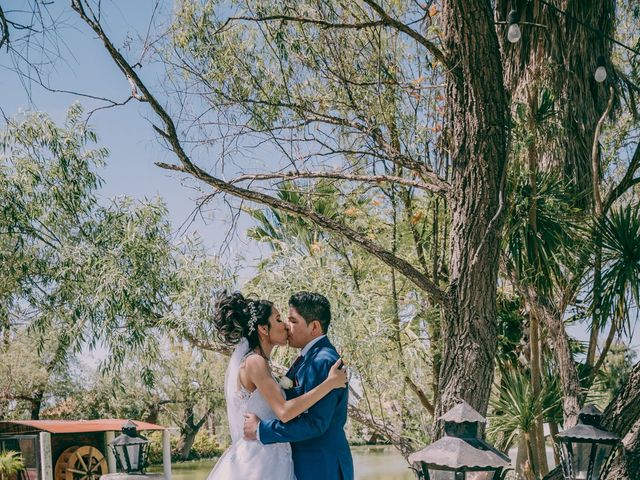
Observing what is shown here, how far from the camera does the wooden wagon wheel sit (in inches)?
610

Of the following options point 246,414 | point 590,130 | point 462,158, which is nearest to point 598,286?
point 590,130

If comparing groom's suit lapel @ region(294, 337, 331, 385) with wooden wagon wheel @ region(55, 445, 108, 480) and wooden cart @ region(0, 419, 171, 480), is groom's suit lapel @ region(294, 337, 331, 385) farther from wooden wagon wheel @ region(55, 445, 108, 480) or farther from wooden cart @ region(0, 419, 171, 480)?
wooden wagon wheel @ region(55, 445, 108, 480)

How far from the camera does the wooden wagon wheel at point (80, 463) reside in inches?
610

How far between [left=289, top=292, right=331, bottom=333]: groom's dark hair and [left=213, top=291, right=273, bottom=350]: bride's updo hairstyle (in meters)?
0.14

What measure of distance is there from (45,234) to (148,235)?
12.6ft

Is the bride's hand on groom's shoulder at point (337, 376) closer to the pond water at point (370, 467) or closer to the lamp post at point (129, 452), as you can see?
the lamp post at point (129, 452)

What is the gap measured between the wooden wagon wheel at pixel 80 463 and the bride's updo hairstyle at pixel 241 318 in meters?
13.7

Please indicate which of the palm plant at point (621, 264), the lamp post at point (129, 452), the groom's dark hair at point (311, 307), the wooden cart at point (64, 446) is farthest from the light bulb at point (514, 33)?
the wooden cart at point (64, 446)

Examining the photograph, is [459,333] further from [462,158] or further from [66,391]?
[66,391]

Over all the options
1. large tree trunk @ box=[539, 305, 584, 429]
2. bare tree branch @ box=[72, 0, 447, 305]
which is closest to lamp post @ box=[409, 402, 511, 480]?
bare tree branch @ box=[72, 0, 447, 305]

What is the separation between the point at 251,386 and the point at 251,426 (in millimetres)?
150

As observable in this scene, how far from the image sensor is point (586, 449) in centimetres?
296

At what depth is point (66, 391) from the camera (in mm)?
17047

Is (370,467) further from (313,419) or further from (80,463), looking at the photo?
(313,419)
